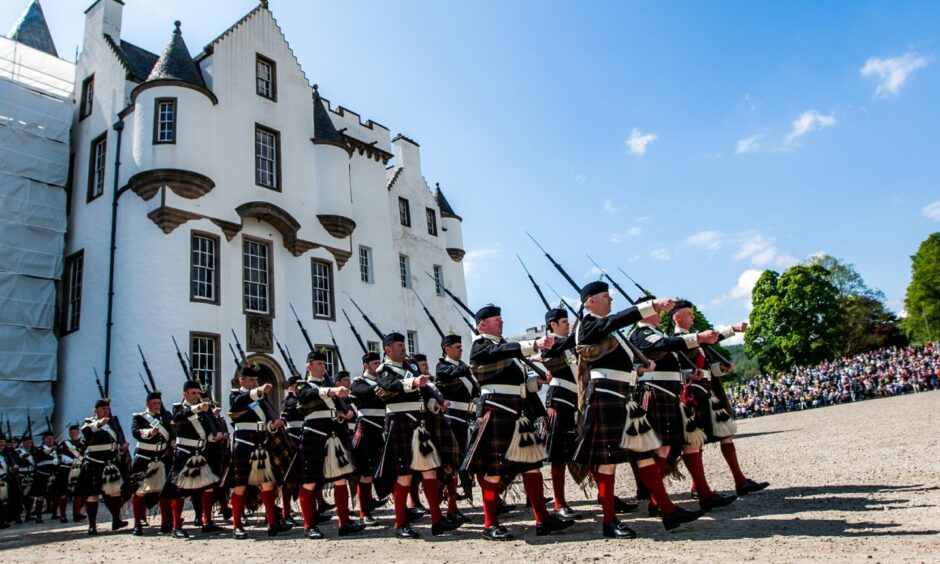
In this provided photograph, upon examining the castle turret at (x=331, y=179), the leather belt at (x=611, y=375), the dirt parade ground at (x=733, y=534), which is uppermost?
the castle turret at (x=331, y=179)

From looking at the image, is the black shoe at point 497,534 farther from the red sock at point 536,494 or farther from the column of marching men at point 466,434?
the red sock at point 536,494

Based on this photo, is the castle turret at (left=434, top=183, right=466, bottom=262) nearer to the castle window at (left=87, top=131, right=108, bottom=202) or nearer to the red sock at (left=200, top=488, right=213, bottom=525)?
the castle window at (left=87, top=131, right=108, bottom=202)

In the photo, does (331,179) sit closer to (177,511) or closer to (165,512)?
(165,512)

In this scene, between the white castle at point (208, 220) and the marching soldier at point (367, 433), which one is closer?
the marching soldier at point (367, 433)

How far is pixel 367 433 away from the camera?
355 inches

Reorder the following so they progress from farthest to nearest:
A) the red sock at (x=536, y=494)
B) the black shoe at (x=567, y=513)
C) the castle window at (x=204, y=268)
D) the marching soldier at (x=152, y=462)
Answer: the castle window at (x=204, y=268) → the marching soldier at (x=152, y=462) → the black shoe at (x=567, y=513) → the red sock at (x=536, y=494)

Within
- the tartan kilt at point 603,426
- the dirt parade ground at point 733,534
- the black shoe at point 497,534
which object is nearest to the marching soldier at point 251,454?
the dirt parade ground at point 733,534

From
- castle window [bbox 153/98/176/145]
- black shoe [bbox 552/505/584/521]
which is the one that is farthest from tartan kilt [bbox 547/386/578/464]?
castle window [bbox 153/98/176/145]

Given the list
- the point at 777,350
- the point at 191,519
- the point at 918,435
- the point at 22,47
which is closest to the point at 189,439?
the point at 191,519

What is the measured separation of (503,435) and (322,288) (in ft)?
61.6

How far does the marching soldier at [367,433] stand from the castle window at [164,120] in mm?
14988

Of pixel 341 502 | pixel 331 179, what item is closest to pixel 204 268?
pixel 331 179

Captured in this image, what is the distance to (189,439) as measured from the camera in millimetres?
9766

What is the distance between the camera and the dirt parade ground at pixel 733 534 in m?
5.06
